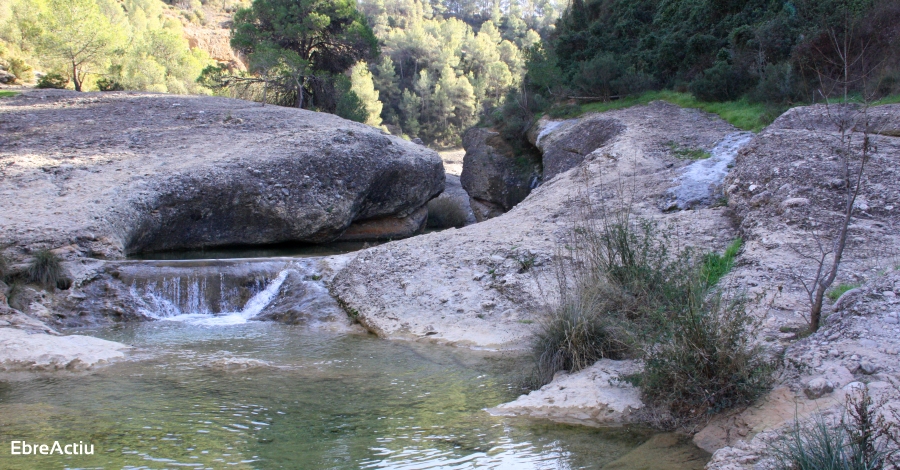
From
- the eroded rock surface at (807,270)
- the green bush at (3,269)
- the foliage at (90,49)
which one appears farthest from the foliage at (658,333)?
the foliage at (90,49)

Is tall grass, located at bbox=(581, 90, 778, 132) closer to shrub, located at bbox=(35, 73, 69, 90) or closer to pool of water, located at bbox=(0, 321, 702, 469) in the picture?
pool of water, located at bbox=(0, 321, 702, 469)

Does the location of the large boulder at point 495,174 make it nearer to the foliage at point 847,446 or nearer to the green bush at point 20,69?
the foliage at point 847,446

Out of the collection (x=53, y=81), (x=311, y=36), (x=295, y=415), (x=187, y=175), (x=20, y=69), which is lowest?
(x=295, y=415)

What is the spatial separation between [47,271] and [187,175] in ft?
15.6

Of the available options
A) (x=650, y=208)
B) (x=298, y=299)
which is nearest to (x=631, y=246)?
(x=650, y=208)

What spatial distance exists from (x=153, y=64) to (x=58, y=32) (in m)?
7.31

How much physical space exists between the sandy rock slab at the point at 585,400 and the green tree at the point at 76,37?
25005mm

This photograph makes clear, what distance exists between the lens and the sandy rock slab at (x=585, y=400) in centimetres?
486

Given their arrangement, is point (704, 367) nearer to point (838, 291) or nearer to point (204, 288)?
point (838, 291)

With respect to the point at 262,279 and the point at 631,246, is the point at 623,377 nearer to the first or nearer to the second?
the point at 631,246

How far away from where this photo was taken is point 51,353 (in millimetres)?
6660

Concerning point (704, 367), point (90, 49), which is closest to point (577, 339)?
point (704, 367)

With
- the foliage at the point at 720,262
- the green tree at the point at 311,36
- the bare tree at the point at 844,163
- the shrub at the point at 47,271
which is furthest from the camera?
the green tree at the point at 311,36

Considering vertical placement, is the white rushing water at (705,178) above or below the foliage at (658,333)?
above
